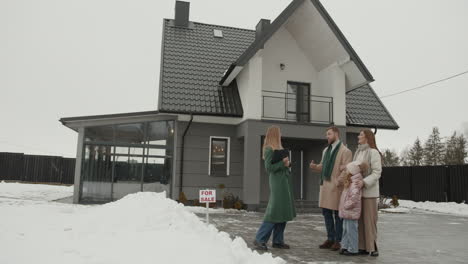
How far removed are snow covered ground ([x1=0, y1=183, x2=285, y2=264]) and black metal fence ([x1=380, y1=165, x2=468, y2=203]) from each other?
48.2 ft

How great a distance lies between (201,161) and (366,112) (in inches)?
269

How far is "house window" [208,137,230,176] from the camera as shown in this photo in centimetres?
1368

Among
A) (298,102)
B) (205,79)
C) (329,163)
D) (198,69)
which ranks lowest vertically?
(329,163)

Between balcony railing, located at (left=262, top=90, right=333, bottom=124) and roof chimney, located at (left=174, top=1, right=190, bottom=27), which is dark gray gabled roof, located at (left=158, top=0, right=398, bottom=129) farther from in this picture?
balcony railing, located at (left=262, top=90, right=333, bottom=124)

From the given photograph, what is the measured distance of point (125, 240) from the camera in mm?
4891

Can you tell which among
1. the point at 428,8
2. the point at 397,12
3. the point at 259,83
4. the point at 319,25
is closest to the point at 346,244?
the point at 259,83

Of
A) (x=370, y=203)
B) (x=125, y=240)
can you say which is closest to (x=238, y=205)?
(x=370, y=203)

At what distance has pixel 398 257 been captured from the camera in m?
5.30

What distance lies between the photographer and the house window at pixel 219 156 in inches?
539

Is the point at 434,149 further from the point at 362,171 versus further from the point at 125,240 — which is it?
the point at 125,240

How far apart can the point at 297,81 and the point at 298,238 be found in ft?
28.8

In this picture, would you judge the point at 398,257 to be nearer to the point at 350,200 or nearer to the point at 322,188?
the point at 350,200

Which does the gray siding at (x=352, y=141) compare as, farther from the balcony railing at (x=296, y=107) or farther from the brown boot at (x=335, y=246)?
the brown boot at (x=335, y=246)

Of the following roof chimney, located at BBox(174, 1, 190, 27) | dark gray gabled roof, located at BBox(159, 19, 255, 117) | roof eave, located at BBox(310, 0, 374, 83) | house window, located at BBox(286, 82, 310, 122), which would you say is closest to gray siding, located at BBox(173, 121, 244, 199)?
dark gray gabled roof, located at BBox(159, 19, 255, 117)
